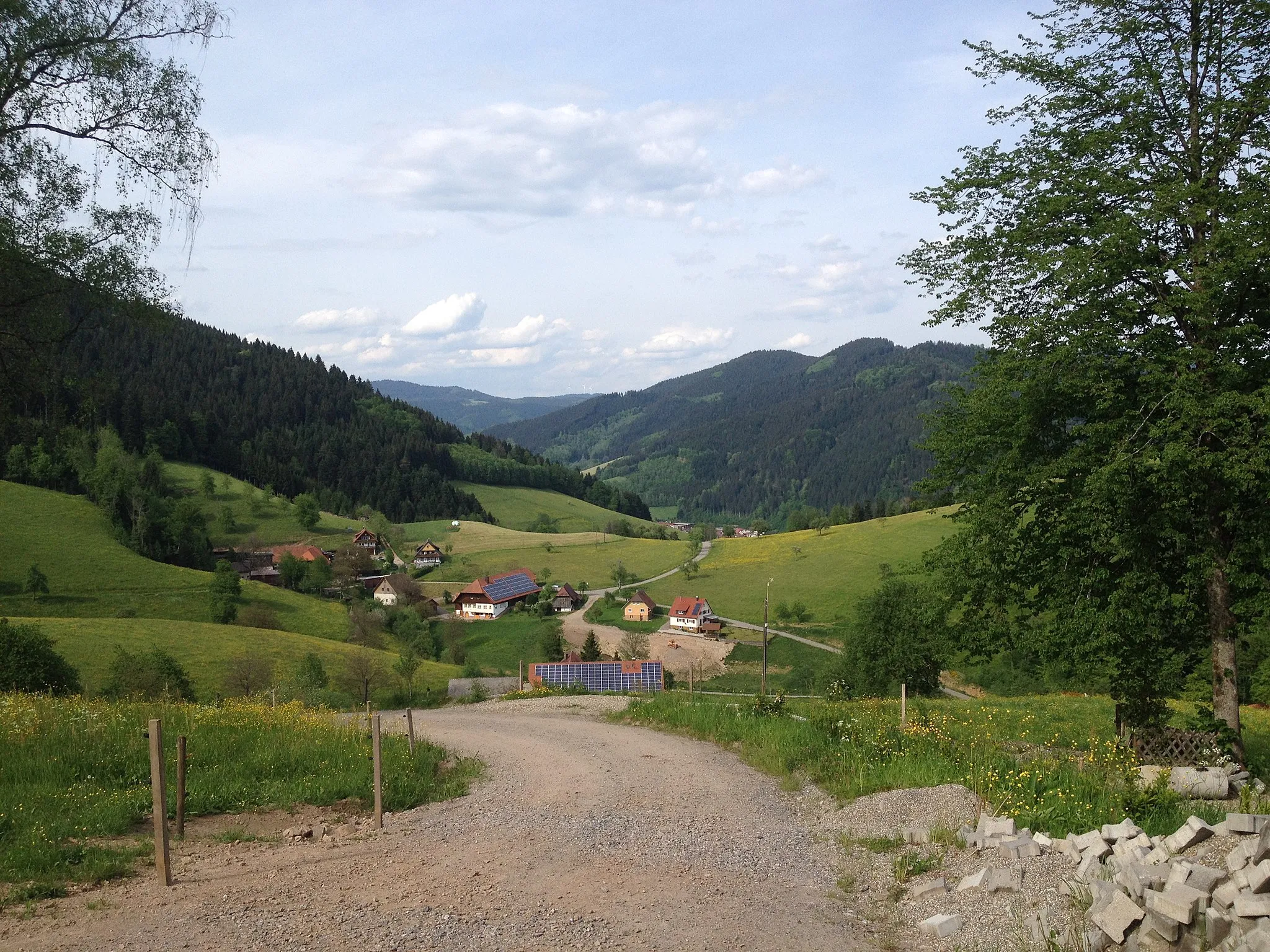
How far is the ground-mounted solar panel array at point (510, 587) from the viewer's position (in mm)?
104500

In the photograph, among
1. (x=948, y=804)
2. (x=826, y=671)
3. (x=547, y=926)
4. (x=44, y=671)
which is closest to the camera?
(x=547, y=926)

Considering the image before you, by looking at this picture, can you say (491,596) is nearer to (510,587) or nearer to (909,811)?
(510,587)

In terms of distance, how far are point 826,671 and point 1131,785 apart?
43194mm

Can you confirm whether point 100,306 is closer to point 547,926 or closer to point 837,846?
point 547,926

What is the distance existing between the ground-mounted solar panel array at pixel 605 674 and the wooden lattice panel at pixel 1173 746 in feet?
95.9

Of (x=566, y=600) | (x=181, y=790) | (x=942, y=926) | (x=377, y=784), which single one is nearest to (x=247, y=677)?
(x=377, y=784)

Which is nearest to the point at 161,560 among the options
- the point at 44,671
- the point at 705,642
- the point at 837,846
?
the point at 705,642

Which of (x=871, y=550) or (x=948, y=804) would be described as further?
(x=871, y=550)

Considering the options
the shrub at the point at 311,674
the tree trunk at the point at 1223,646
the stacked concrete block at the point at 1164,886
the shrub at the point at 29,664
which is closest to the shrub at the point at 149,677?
the shrub at the point at 29,664

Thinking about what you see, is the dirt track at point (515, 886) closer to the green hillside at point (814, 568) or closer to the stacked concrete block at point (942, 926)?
the stacked concrete block at point (942, 926)

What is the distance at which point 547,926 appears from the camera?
7824 mm

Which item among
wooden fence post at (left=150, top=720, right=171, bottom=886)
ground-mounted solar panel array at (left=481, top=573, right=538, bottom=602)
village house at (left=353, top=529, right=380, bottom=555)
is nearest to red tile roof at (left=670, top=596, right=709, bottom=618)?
ground-mounted solar panel array at (left=481, top=573, right=538, bottom=602)

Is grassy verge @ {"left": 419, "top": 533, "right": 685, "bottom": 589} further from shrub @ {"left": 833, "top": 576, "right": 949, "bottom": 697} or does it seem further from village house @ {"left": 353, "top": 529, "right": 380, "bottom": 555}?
shrub @ {"left": 833, "top": 576, "right": 949, "bottom": 697}

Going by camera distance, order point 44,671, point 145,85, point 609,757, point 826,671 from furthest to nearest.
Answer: point 826,671 < point 44,671 < point 609,757 < point 145,85
